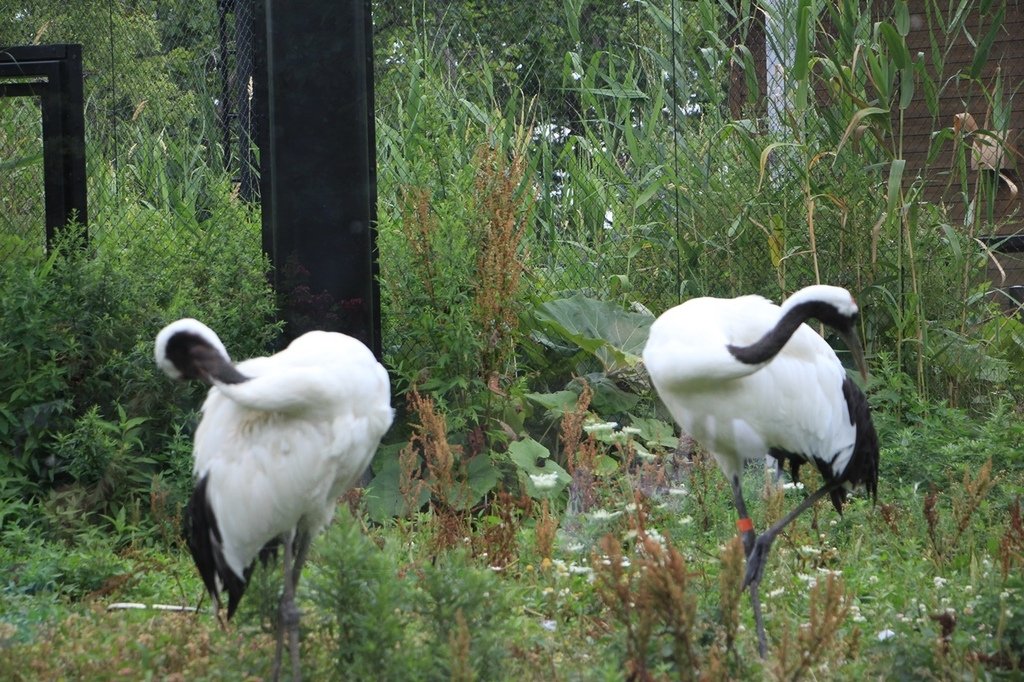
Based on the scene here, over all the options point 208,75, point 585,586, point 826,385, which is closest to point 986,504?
point 826,385

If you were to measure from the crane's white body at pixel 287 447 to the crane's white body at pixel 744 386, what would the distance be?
126cm

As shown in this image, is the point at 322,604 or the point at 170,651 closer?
the point at 322,604

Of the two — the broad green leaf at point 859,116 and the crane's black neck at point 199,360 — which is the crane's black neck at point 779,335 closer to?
the crane's black neck at point 199,360

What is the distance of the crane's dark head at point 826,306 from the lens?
16.3 ft

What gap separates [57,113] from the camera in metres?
6.81

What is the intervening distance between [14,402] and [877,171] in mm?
4852

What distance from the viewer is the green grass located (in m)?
3.82

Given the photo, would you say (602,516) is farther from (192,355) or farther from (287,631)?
(192,355)

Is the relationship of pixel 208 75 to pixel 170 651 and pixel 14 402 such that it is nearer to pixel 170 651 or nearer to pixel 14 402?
pixel 14 402

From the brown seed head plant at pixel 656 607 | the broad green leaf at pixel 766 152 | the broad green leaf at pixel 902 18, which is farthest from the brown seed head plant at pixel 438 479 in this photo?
the broad green leaf at pixel 902 18

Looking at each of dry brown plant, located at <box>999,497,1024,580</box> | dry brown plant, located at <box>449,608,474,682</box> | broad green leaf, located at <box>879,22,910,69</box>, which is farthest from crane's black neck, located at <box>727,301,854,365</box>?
broad green leaf, located at <box>879,22,910,69</box>

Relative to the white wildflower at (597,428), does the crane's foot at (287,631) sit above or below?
below

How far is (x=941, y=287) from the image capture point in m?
7.84

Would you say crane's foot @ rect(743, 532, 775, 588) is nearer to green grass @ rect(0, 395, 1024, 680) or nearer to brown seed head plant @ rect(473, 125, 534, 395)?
green grass @ rect(0, 395, 1024, 680)
